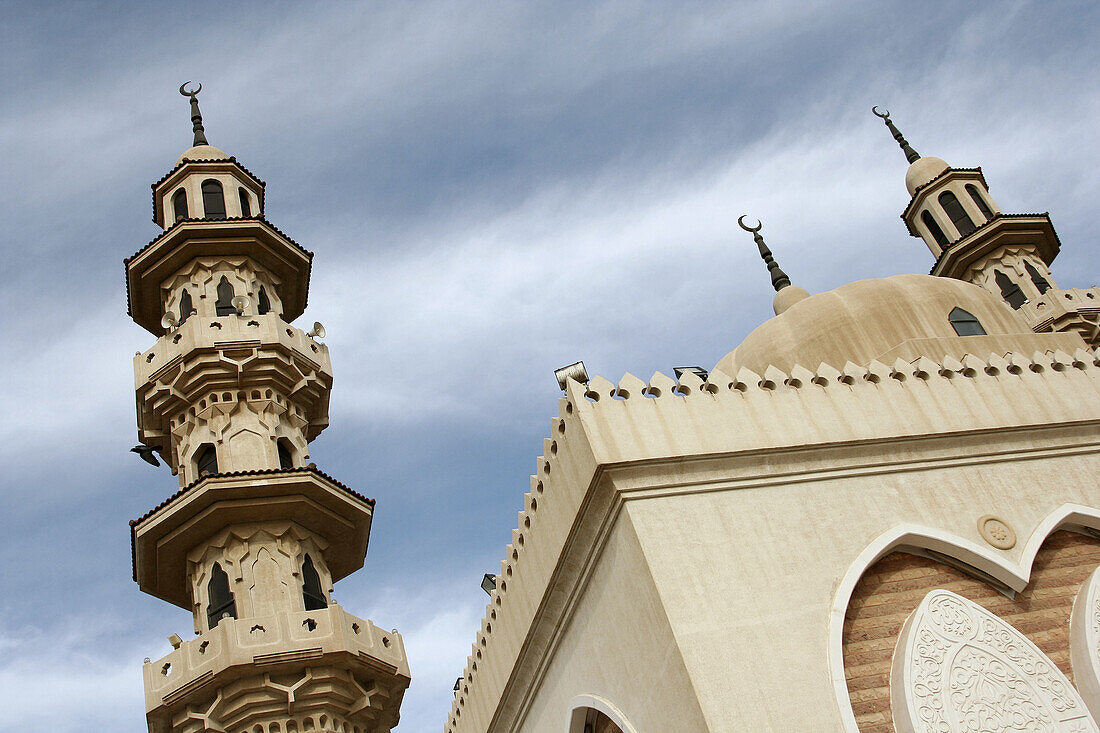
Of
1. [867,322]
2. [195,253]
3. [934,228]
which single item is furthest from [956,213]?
[195,253]

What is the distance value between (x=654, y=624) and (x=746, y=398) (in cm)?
182

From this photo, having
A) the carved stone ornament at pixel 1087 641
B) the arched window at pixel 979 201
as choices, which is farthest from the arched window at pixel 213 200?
the arched window at pixel 979 201

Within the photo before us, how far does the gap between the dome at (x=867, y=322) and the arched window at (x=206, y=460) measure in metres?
6.39

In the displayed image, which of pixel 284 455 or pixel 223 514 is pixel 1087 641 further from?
pixel 284 455

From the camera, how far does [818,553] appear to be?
22.3 feet

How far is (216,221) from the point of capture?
15305 mm

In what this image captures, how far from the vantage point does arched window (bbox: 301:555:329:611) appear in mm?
12141

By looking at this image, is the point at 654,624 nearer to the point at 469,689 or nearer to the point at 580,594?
the point at 580,594

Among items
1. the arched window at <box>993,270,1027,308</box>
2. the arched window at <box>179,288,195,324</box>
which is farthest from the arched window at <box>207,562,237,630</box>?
the arched window at <box>993,270,1027,308</box>

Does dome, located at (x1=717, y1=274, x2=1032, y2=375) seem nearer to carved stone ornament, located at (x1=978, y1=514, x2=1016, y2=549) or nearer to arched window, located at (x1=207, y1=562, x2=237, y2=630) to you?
carved stone ornament, located at (x1=978, y1=514, x2=1016, y2=549)

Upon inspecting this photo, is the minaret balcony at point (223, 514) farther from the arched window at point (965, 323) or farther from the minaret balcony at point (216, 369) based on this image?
the arched window at point (965, 323)

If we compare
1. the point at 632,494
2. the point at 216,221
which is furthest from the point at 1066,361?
the point at 216,221

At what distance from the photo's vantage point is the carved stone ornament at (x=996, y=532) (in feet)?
23.3

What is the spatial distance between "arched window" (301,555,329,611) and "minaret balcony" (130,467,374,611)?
439mm
